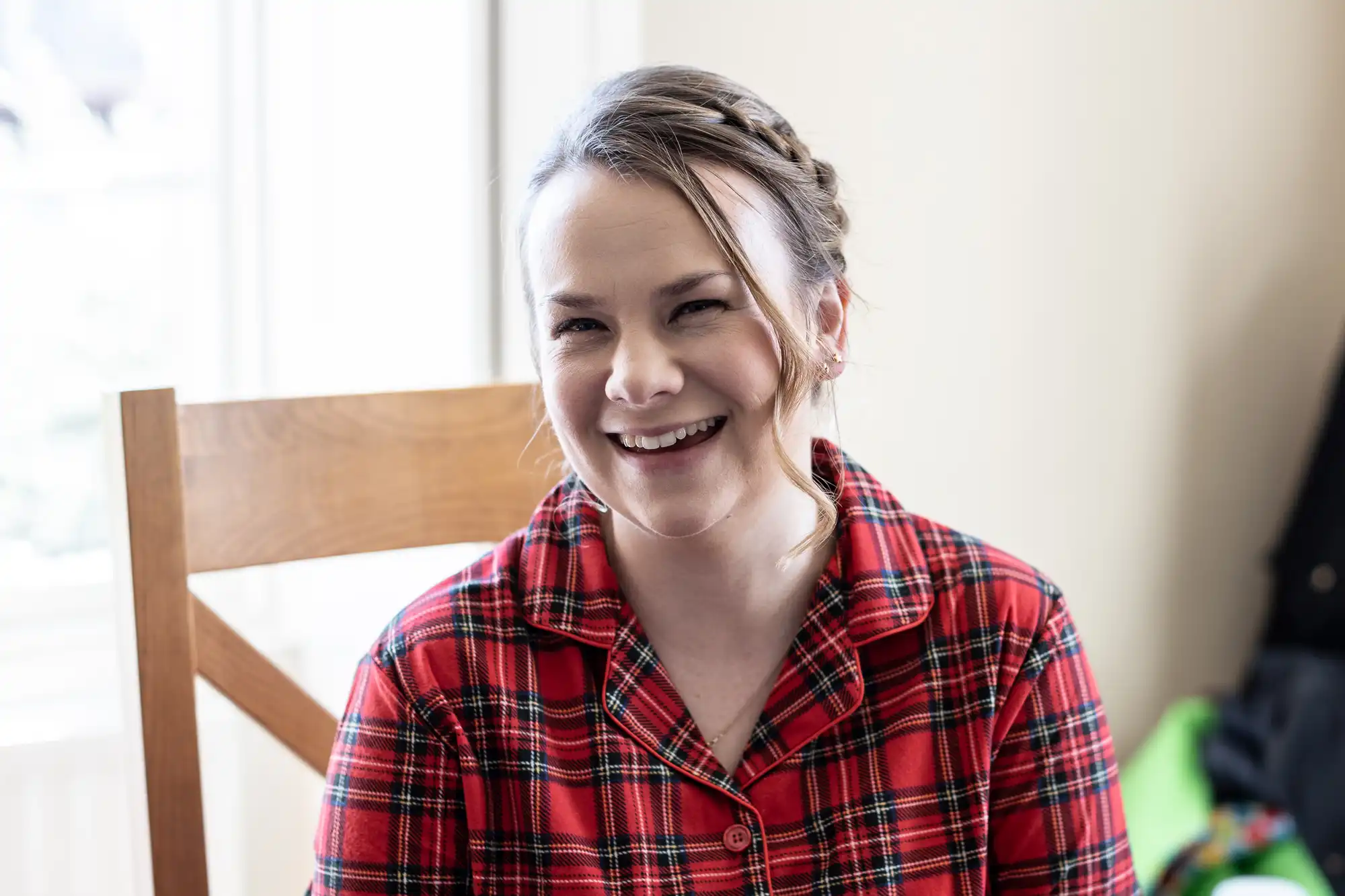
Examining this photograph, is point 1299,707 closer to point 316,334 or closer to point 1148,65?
point 1148,65

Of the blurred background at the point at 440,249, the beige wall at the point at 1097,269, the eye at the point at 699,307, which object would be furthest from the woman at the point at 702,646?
the beige wall at the point at 1097,269

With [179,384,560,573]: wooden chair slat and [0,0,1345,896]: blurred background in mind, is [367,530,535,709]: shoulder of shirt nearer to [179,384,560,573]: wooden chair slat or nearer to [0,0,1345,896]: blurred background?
[179,384,560,573]: wooden chair slat

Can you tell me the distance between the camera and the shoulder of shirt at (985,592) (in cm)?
98

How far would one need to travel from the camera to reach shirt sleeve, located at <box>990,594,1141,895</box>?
0.95 metres

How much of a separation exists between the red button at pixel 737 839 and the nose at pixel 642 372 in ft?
1.01

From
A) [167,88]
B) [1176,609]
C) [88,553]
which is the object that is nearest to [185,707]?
[88,553]

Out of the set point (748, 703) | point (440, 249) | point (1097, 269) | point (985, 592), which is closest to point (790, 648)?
point (748, 703)

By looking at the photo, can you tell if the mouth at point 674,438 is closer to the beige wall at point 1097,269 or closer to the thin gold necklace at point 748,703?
the thin gold necklace at point 748,703

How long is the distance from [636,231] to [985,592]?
387 mm

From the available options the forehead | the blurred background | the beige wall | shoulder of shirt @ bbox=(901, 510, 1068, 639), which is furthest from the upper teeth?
the beige wall

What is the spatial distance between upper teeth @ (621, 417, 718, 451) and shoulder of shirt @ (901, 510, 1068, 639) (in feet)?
0.77

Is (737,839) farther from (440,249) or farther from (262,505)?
(440,249)

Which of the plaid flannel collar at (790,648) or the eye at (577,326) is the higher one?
the eye at (577,326)

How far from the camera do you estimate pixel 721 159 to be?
0.87m
